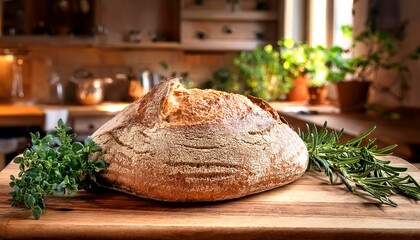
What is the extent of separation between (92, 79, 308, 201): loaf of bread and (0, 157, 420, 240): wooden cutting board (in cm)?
3

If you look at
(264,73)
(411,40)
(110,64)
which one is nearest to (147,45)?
(110,64)

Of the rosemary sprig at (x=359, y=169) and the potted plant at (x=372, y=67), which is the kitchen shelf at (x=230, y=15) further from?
the rosemary sprig at (x=359, y=169)

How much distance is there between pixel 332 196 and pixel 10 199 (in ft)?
1.52

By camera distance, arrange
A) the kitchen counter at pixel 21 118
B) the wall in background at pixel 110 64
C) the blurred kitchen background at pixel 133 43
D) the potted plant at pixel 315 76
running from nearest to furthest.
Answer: the kitchen counter at pixel 21 118
the potted plant at pixel 315 76
the blurred kitchen background at pixel 133 43
the wall in background at pixel 110 64

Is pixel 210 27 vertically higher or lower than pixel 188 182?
higher

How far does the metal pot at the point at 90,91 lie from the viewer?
4.29 metres

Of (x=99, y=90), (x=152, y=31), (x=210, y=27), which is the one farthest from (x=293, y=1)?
(x=99, y=90)

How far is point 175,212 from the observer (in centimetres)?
87

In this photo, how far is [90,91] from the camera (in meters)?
4.30

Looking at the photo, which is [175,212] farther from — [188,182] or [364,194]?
[364,194]

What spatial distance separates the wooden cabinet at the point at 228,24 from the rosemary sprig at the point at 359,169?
323 cm

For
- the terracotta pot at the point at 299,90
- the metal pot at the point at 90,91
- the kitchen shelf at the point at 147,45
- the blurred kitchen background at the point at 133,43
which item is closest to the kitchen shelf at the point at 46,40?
the blurred kitchen background at the point at 133,43

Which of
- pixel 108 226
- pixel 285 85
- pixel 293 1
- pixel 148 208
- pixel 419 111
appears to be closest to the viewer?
pixel 108 226

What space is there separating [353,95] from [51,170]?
2.52 metres
